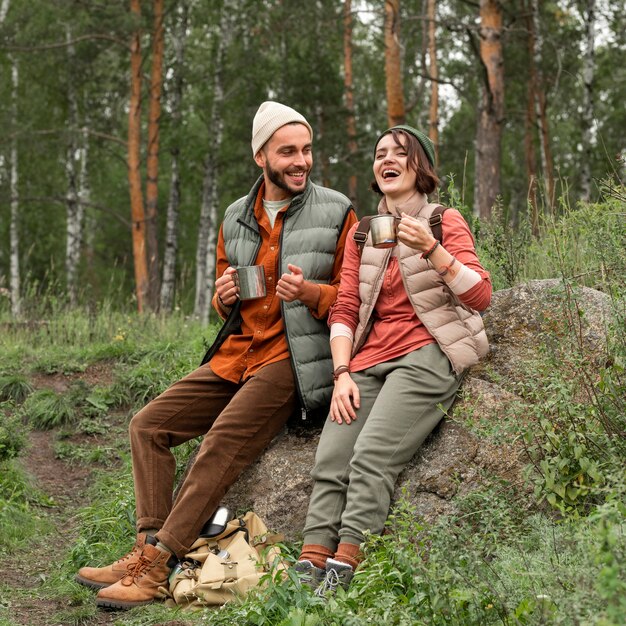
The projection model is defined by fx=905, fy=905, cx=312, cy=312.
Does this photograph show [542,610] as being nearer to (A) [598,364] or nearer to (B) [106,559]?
(A) [598,364]

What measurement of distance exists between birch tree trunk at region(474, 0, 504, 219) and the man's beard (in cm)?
629

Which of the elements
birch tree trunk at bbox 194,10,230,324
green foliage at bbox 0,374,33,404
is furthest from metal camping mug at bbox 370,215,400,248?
birch tree trunk at bbox 194,10,230,324

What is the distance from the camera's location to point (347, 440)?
4039mm

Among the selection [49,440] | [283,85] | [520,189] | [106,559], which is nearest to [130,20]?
[283,85]

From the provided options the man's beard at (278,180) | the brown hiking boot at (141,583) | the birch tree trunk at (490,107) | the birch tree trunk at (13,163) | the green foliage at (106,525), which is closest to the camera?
the brown hiking boot at (141,583)

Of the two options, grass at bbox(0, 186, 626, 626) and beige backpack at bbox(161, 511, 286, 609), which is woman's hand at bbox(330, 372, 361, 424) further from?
beige backpack at bbox(161, 511, 286, 609)

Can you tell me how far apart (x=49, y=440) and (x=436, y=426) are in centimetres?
364

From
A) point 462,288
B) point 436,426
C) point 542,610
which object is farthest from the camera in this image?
point 436,426

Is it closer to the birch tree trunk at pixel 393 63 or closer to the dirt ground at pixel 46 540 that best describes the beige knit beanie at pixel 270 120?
the dirt ground at pixel 46 540

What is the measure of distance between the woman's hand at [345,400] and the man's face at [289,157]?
1.07 metres

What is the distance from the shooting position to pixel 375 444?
3879mm

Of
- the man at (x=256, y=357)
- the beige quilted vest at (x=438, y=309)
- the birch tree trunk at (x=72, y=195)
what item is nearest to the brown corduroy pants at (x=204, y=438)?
the man at (x=256, y=357)

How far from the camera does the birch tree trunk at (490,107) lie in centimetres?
1065

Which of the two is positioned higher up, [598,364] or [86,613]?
[598,364]
